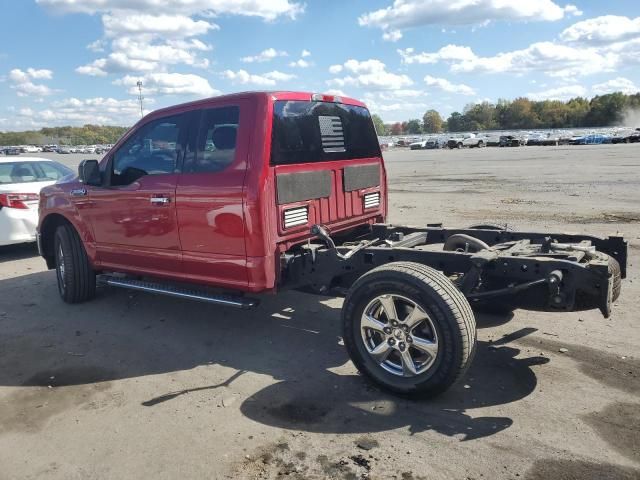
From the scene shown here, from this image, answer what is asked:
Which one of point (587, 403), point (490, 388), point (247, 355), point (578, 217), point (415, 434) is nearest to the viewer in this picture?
point (415, 434)

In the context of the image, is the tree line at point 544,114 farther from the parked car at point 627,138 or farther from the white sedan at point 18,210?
the white sedan at point 18,210

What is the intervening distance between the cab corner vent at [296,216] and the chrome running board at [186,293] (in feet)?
2.34

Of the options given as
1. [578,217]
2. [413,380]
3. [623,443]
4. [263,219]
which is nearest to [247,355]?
[263,219]

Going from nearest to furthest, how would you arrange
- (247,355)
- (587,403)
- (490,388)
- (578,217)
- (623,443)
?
1. (623,443)
2. (587,403)
3. (490,388)
4. (247,355)
5. (578,217)

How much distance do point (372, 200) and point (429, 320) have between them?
94.2 inches

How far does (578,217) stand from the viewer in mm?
10438

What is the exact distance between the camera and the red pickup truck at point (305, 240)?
3631mm

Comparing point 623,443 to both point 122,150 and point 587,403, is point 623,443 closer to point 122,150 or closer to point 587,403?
point 587,403

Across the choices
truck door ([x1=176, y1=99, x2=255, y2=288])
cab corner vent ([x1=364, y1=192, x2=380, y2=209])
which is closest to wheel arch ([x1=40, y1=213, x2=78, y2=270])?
truck door ([x1=176, y1=99, x2=255, y2=288])

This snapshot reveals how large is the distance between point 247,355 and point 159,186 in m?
1.73

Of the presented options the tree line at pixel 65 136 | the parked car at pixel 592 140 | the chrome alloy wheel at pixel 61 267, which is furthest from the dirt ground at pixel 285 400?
the tree line at pixel 65 136

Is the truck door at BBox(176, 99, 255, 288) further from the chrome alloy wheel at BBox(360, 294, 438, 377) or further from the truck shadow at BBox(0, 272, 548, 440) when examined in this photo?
the chrome alloy wheel at BBox(360, 294, 438, 377)

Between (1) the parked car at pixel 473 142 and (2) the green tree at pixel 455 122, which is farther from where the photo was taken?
(2) the green tree at pixel 455 122

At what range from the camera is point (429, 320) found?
11.7 ft
